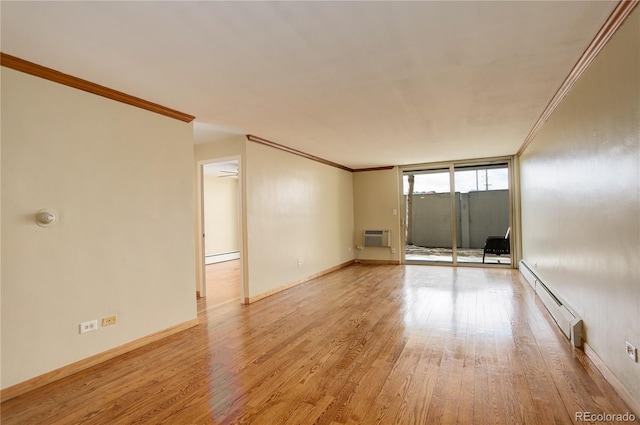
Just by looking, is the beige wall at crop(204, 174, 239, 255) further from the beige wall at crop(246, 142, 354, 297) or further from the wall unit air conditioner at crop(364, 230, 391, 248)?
the wall unit air conditioner at crop(364, 230, 391, 248)

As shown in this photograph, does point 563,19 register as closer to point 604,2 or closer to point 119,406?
point 604,2

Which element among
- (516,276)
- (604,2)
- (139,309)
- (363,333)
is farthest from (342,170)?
(604,2)

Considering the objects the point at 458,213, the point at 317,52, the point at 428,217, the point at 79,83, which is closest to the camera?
the point at 317,52

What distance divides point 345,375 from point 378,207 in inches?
226

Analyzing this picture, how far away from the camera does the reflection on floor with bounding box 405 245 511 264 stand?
7.27m

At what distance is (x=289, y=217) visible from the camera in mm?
5434

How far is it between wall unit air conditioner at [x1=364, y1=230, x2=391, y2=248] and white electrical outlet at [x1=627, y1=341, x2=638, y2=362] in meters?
5.63

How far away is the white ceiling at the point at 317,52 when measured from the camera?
1.78 m

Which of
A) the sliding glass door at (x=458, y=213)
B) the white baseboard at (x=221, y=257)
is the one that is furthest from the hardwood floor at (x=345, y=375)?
the white baseboard at (x=221, y=257)

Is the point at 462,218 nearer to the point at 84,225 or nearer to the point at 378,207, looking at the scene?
the point at 378,207

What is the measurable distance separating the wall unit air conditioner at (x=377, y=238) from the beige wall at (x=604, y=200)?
4.16 meters

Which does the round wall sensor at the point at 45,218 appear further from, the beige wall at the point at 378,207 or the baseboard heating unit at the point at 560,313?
the beige wall at the point at 378,207

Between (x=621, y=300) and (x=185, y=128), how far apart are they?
404 centimetres

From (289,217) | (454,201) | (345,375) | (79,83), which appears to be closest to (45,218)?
(79,83)
